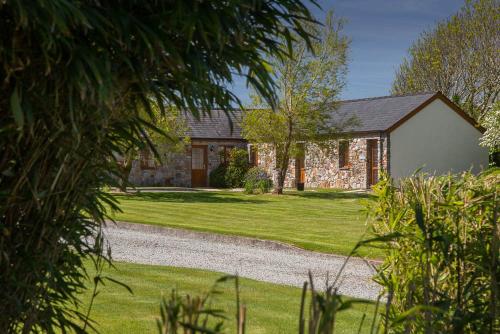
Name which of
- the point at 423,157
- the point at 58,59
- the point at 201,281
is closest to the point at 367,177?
the point at 423,157

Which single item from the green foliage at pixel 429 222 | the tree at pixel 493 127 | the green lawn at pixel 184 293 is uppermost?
the tree at pixel 493 127

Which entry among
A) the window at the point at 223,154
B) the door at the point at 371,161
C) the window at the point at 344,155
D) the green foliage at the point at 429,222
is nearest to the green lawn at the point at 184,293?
the green foliage at the point at 429,222

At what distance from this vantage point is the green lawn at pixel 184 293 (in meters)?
7.17

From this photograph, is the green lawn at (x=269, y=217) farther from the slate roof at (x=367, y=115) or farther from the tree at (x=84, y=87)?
the tree at (x=84, y=87)

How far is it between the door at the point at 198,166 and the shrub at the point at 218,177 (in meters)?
0.53

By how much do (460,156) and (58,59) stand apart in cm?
3723

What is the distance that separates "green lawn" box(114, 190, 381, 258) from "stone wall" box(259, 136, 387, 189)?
631 centimetres

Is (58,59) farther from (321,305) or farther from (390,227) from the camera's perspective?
(390,227)

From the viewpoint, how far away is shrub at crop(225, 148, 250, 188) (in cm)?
3962

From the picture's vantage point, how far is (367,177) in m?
36.9

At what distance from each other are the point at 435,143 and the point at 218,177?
40.0 ft

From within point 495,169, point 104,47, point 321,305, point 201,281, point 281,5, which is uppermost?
point 281,5

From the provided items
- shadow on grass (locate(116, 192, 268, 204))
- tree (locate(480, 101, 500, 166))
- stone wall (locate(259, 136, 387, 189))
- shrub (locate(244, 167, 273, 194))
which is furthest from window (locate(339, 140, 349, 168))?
shadow on grass (locate(116, 192, 268, 204))

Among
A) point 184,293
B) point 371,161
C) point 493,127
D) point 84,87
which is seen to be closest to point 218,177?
point 371,161
